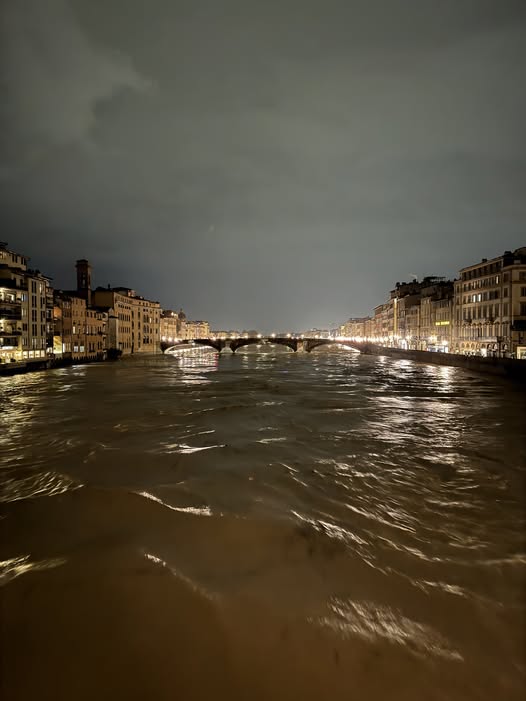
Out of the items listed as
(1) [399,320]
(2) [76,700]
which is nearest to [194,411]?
(2) [76,700]

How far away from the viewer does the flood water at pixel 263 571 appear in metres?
4.27

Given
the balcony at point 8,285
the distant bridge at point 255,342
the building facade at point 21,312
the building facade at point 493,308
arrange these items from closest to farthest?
the balcony at point 8,285, the building facade at point 21,312, the building facade at point 493,308, the distant bridge at point 255,342

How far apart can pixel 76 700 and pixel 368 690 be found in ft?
10.4

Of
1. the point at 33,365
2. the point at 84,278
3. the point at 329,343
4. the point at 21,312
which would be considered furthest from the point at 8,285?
the point at 329,343

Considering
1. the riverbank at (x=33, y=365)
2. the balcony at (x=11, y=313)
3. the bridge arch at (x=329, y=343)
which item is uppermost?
the balcony at (x=11, y=313)

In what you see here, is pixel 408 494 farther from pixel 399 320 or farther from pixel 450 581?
pixel 399 320

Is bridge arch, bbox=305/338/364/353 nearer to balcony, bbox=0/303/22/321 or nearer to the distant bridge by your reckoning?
the distant bridge

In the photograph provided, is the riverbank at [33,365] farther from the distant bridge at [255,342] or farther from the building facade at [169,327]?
the building facade at [169,327]

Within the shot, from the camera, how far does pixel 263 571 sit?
6.25 m

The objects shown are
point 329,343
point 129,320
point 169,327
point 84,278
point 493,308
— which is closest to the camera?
point 493,308

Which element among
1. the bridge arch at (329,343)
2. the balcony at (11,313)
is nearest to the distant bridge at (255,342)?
the bridge arch at (329,343)

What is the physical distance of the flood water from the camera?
4273mm

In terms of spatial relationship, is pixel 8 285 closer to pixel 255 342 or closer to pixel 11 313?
pixel 11 313

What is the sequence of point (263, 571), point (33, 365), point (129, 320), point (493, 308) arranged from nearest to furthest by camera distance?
point (263, 571)
point (33, 365)
point (493, 308)
point (129, 320)
